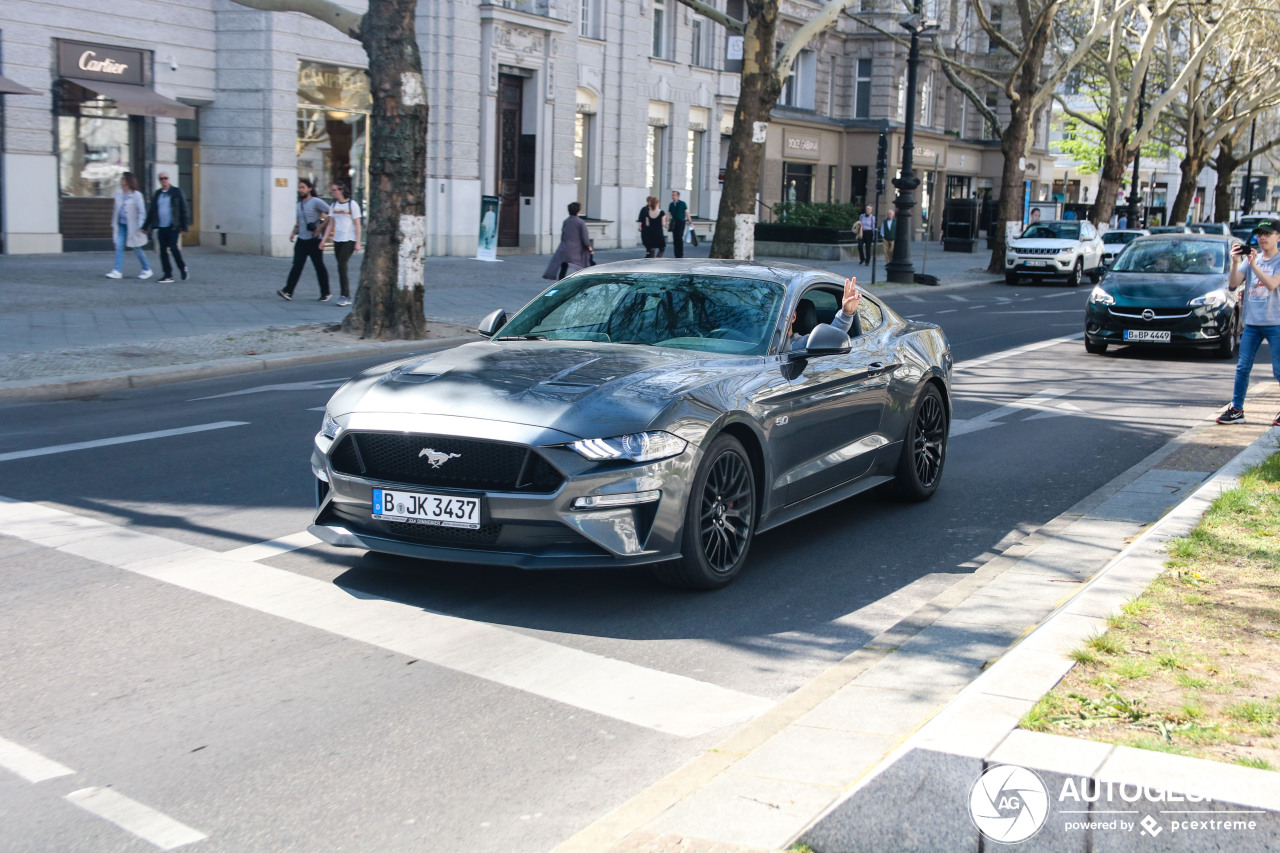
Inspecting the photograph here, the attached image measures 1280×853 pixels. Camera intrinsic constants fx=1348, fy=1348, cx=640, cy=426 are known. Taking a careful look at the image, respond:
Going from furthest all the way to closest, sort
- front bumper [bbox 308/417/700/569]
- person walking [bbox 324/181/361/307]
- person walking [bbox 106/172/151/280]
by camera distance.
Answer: person walking [bbox 106/172/151/280] → person walking [bbox 324/181/361/307] → front bumper [bbox 308/417/700/569]

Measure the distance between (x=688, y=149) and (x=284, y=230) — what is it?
19.3 metres

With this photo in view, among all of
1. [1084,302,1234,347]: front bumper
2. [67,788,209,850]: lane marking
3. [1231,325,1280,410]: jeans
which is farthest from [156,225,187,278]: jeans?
[67,788,209,850]: lane marking

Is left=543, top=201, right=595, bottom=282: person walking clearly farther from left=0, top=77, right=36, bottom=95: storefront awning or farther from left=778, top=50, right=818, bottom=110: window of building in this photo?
left=778, top=50, right=818, bottom=110: window of building

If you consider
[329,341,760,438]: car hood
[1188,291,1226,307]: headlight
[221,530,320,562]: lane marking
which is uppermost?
[1188,291,1226,307]: headlight

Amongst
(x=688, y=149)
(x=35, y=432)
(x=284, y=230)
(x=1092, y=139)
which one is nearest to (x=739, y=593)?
(x=35, y=432)

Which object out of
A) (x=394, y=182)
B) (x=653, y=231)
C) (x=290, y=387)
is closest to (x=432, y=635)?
(x=290, y=387)

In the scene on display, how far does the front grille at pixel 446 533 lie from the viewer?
18.4 feet

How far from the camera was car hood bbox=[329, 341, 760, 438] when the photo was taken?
223 inches

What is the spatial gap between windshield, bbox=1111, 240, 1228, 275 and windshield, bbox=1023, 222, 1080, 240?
17838mm

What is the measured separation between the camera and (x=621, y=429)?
18.5 feet

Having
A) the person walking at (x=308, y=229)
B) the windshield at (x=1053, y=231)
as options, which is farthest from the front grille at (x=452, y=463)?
the windshield at (x=1053, y=231)

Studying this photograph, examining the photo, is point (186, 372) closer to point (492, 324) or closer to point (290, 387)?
point (290, 387)

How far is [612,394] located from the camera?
230 inches

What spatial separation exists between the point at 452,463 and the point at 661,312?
1817mm
